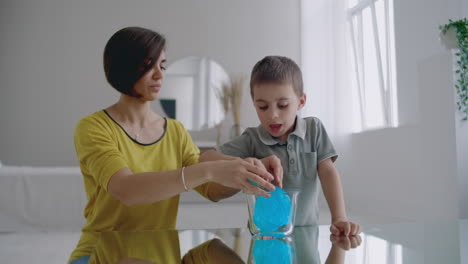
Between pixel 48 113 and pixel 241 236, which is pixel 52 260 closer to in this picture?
pixel 241 236

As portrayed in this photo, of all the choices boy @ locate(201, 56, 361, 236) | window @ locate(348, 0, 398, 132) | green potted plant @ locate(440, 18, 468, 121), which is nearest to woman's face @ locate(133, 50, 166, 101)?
boy @ locate(201, 56, 361, 236)

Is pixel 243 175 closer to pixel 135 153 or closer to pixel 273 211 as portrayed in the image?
pixel 273 211

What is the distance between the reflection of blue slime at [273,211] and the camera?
2.16 feet

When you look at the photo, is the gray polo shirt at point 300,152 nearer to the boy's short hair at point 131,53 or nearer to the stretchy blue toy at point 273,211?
the boy's short hair at point 131,53

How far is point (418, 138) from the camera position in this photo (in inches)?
122

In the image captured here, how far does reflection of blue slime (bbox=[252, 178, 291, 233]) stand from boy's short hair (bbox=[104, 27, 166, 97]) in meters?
0.56

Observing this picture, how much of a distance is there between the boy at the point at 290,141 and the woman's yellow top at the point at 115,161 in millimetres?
134

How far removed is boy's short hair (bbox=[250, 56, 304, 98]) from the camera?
3.78 feet

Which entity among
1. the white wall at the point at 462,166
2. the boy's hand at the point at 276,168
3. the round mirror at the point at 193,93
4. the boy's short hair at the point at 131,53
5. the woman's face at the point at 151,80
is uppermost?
the round mirror at the point at 193,93

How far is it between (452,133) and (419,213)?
0.72m

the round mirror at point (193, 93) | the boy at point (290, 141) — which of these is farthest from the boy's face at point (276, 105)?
the round mirror at point (193, 93)

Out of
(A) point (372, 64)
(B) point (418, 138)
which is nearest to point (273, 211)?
(B) point (418, 138)

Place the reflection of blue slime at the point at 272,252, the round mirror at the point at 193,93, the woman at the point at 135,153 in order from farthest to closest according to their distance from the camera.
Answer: the round mirror at the point at 193,93 < the woman at the point at 135,153 < the reflection of blue slime at the point at 272,252

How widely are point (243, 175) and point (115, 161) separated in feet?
1.15
